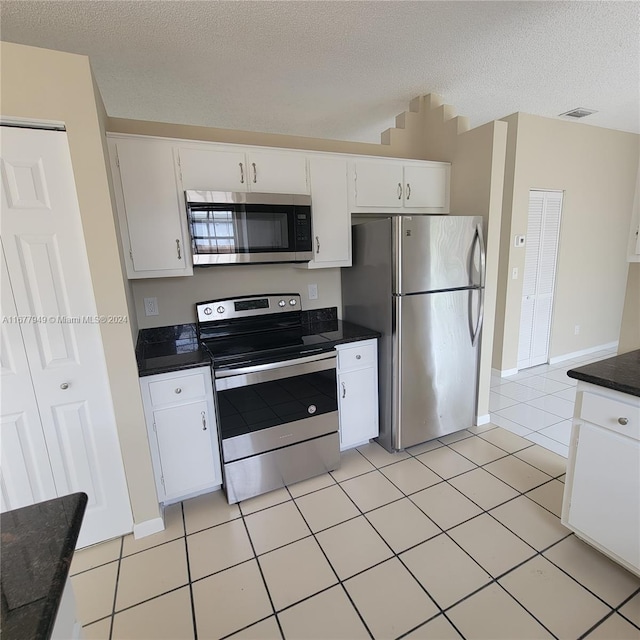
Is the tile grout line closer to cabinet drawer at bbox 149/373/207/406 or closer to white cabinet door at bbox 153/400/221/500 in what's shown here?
white cabinet door at bbox 153/400/221/500

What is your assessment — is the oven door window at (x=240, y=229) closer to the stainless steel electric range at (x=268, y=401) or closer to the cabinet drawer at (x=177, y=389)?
the stainless steel electric range at (x=268, y=401)

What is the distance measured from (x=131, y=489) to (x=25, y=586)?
1.36 metres

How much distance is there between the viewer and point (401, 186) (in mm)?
2682

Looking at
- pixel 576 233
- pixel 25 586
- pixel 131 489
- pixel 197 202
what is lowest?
pixel 131 489

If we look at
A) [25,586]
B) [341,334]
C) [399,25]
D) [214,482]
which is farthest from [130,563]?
[399,25]

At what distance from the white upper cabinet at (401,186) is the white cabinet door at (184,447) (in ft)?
5.80

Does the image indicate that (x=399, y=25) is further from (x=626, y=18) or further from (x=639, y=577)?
(x=639, y=577)

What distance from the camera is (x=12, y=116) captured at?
1416 mm

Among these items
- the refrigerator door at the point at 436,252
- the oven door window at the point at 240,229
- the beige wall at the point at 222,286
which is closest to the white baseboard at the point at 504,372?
the refrigerator door at the point at 436,252

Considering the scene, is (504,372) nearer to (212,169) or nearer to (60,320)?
(212,169)

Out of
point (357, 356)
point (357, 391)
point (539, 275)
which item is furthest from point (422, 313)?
point (539, 275)

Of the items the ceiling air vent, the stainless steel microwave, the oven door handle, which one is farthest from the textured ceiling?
the oven door handle

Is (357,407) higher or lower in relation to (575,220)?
lower

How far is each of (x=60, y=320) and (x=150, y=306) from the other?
75 cm
